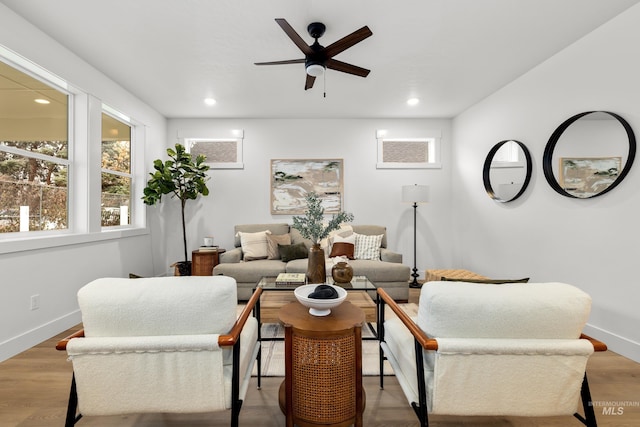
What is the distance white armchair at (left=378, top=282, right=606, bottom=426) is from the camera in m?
1.16

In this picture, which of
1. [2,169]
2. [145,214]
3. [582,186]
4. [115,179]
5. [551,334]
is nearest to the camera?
[551,334]

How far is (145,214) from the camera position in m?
4.40

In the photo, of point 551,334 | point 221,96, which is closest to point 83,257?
point 221,96

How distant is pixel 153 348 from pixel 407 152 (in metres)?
4.69

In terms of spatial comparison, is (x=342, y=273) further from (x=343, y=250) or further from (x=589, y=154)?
(x=589, y=154)

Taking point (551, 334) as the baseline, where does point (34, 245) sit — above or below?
above

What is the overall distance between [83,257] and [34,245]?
59 cm

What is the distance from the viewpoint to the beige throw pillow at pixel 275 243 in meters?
4.27

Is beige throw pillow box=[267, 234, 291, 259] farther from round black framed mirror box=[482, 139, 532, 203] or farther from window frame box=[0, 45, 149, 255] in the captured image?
round black framed mirror box=[482, 139, 532, 203]

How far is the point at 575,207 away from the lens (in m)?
2.75

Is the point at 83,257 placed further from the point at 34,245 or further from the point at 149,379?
the point at 149,379

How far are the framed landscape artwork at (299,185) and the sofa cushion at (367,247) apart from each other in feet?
2.67

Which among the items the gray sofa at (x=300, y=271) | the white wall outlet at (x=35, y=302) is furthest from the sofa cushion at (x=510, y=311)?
the white wall outlet at (x=35, y=302)

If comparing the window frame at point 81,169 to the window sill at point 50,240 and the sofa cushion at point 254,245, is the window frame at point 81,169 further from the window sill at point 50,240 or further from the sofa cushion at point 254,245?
the sofa cushion at point 254,245
